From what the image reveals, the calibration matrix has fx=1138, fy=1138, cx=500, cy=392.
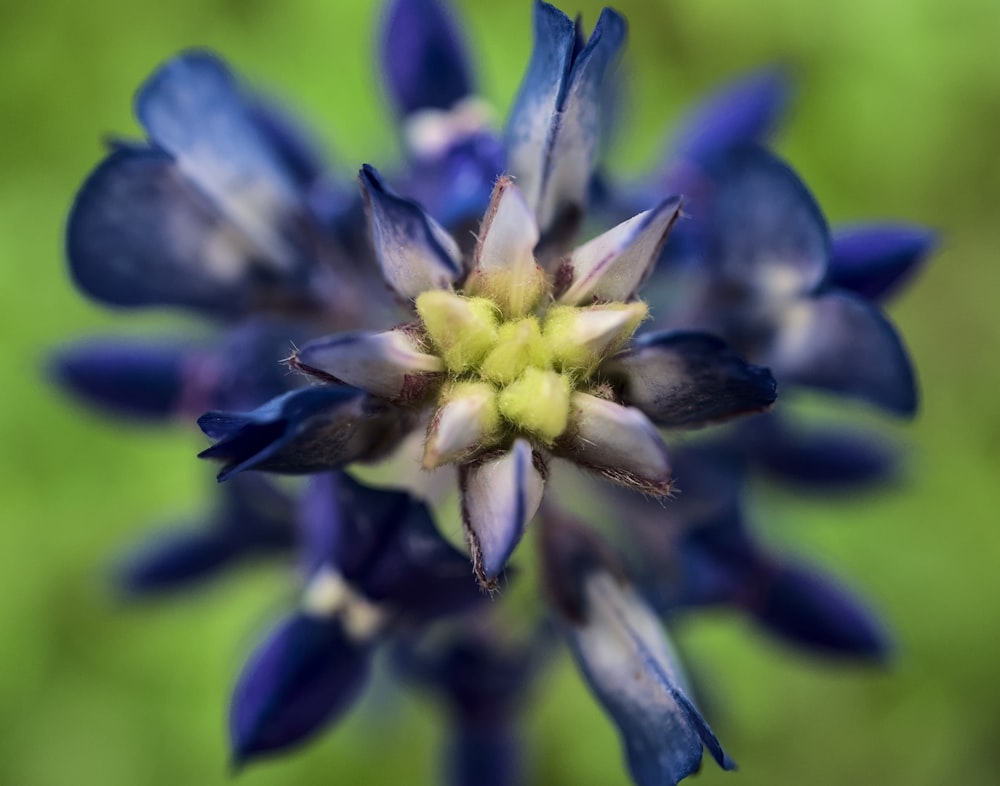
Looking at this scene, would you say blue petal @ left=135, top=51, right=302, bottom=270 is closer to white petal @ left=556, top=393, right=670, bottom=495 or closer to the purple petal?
the purple petal

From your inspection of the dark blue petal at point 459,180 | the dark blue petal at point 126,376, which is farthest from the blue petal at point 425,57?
the dark blue petal at point 126,376

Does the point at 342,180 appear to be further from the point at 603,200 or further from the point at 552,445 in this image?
the point at 552,445

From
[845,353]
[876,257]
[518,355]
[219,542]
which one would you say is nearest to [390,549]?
[518,355]

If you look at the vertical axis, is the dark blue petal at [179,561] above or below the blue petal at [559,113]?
below

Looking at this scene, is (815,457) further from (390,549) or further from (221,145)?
(221,145)

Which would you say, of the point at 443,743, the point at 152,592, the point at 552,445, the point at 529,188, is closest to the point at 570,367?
the point at 552,445

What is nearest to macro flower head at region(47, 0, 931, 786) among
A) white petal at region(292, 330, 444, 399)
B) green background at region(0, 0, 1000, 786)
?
white petal at region(292, 330, 444, 399)

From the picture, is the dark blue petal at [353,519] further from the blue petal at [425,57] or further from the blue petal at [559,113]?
the blue petal at [425,57]
